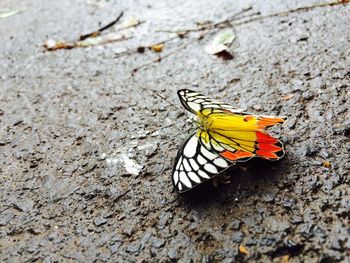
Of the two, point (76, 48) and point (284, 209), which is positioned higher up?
point (76, 48)

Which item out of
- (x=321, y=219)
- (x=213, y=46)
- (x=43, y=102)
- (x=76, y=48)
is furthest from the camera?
(x=76, y=48)

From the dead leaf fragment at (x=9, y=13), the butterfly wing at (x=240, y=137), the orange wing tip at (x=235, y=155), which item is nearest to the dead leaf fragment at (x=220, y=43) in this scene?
the butterfly wing at (x=240, y=137)

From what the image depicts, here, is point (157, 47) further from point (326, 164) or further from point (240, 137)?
point (326, 164)

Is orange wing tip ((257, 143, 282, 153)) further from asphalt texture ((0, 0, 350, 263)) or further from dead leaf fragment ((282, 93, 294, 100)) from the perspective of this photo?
dead leaf fragment ((282, 93, 294, 100))

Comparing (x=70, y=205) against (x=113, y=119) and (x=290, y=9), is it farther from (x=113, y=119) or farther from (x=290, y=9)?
(x=290, y=9)

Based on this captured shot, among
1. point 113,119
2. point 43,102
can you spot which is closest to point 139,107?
point 113,119

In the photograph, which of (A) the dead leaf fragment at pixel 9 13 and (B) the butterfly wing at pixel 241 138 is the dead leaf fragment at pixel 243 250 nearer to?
(B) the butterfly wing at pixel 241 138
